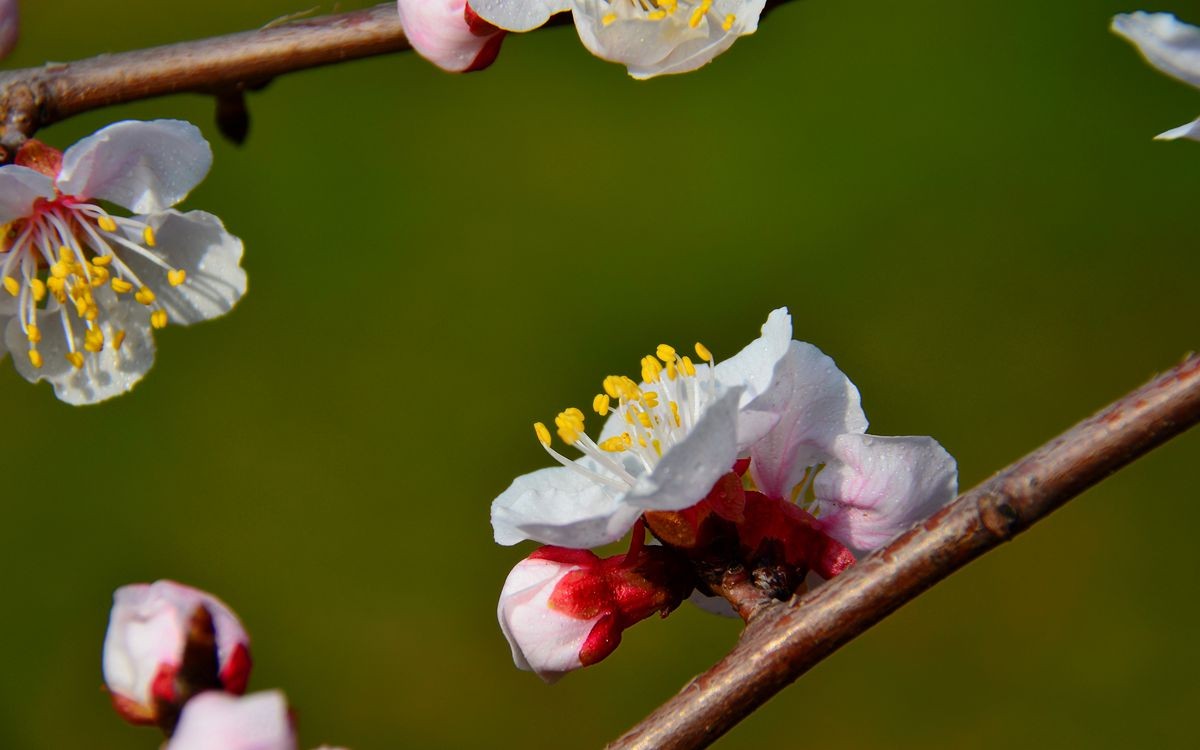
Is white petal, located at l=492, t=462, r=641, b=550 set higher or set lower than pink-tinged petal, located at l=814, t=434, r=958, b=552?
higher

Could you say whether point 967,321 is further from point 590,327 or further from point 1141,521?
point 590,327

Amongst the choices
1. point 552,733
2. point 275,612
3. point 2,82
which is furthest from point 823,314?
point 2,82

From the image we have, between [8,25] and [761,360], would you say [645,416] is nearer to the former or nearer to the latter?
[761,360]

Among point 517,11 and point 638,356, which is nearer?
point 517,11

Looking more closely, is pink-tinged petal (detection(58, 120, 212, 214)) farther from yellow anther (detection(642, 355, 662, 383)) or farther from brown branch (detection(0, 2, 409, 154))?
yellow anther (detection(642, 355, 662, 383))

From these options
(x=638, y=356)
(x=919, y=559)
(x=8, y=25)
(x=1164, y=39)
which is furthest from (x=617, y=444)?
(x=638, y=356)

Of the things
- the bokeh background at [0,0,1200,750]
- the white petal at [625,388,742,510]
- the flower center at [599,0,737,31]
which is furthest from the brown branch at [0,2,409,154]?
the bokeh background at [0,0,1200,750]
